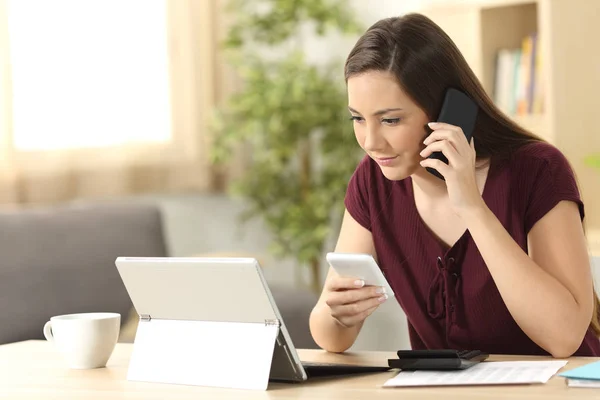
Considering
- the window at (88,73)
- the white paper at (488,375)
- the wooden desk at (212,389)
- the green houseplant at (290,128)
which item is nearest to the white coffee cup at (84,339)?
the wooden desk at (212,389)

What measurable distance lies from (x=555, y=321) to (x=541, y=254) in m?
0.14

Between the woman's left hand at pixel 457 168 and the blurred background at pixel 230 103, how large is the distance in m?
1.67

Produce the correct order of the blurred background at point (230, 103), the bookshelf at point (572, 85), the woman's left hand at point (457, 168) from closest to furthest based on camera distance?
the woman's left hand at point (457, 168) → the bookshelf at point (572, 85) → the blurred background at point (230, 103)

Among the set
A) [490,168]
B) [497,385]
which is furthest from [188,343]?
[490,168]

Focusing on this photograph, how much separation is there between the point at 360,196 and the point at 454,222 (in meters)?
0.22

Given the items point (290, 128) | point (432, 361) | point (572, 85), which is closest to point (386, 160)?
point (432, 361)

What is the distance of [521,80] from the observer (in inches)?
129

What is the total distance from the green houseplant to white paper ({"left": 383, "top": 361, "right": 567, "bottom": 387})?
2407 millimetres

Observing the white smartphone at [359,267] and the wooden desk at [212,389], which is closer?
the wooden desk at [212,389]

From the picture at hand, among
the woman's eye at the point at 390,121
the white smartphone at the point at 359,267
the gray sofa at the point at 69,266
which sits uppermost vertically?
the woman's eye at the point at 390,121

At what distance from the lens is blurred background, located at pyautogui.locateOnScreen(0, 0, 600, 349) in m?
3.21

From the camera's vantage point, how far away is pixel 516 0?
3.23 meters

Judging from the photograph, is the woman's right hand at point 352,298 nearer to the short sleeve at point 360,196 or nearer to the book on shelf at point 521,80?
the short sleeve at point 360,196

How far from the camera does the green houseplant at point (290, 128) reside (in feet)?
12.3
